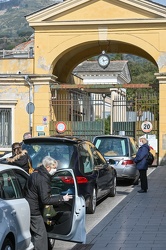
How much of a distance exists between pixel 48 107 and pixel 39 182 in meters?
24.3

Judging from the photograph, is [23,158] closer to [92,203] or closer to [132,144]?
[92,203]

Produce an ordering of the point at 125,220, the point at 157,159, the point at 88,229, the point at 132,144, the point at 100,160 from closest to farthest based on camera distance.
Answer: the point at 88,229 < the point at 125,220 < the point at 100,160 < the point at 132,144 < the point at 157,159

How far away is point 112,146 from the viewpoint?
21125mm

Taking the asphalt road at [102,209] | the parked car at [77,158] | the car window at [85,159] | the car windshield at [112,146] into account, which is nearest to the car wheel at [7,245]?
the asphalt road at [102,209]

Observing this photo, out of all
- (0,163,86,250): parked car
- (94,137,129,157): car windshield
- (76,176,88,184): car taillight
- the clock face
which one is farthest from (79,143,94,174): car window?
the clock face

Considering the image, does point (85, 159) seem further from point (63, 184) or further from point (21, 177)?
point (21, 177)

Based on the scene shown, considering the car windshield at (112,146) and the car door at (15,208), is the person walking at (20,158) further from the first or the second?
the car windshield at (112,146)

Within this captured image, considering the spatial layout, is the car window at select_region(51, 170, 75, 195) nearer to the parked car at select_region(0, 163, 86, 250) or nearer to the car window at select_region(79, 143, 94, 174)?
the parked car at select_region(0, 163, 86, 250)

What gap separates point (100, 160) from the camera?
52.1 ft

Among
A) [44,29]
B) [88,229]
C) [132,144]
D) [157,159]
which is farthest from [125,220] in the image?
[44,29]

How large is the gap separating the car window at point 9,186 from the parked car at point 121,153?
11.6 meters

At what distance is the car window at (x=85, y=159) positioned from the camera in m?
13.2

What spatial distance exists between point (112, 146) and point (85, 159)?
760 cm

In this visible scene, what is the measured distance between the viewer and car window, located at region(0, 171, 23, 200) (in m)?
8.13
